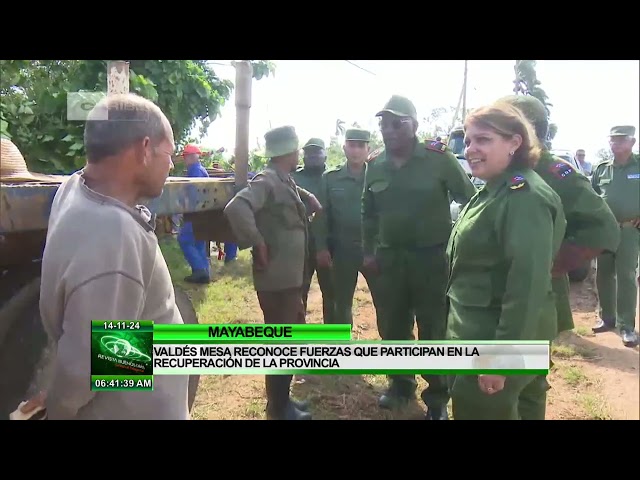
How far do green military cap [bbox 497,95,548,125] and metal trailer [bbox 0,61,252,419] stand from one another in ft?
3.35

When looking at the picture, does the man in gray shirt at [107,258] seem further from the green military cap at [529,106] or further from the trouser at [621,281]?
the trouser at [621,281]

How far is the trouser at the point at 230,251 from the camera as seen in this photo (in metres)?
2.12

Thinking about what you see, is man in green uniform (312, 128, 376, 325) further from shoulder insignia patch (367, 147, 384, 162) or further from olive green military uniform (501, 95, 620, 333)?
olive green military uniform (501, 95, 620, 333)

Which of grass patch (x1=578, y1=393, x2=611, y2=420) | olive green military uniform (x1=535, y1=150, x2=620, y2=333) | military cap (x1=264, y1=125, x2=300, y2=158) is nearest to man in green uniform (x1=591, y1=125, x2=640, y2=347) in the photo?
olive green military uniform (x1=535, y1=150, x2=620, y2=333)

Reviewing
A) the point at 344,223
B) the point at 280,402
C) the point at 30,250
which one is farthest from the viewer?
the point at 344,223

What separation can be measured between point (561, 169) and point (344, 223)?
36.0 inches

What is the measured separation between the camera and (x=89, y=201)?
1585 millimetres

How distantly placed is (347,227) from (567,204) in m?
0.90

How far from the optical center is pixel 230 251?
214 centimetres

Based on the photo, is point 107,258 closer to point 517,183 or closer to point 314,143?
point 314,143

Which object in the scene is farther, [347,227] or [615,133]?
[347,227]

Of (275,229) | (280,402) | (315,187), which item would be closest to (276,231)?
(275,229)
